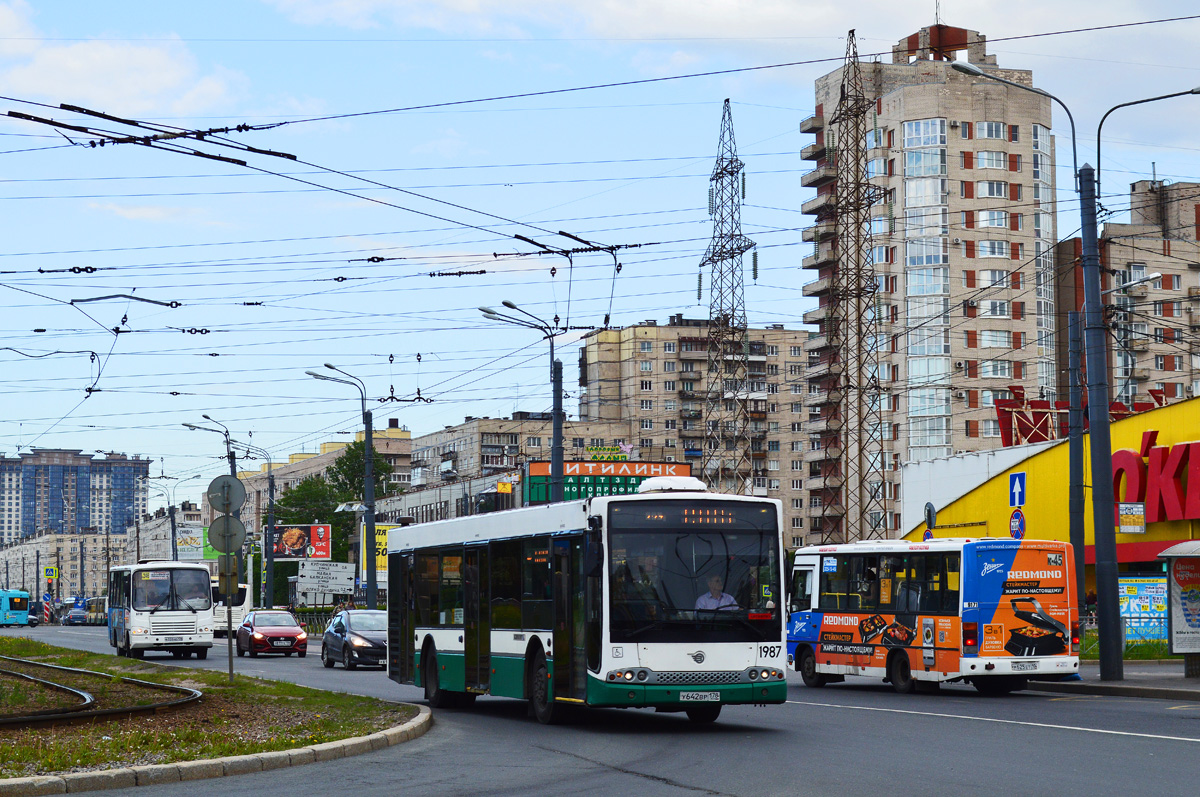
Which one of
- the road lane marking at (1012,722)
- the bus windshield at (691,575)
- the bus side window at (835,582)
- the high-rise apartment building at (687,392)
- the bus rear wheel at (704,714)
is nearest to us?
the road lane marking at (1012,722)

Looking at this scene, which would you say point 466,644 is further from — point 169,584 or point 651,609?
point 169,584

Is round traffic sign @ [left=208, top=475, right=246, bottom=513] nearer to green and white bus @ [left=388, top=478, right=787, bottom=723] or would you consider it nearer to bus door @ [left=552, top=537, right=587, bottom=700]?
green and white bus @ [left=388, top=478, right=787, bottom=723]

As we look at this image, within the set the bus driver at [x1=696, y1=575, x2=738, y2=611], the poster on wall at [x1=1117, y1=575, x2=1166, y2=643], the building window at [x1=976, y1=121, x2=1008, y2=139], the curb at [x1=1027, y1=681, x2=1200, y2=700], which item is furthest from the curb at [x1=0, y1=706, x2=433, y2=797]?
the building window at [x1=976, y1=121, x2=1008, y2=139]

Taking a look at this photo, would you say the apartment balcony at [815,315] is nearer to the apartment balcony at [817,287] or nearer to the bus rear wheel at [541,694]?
the apartment balcony at [817,287]

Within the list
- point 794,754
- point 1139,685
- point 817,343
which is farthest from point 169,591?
point 817,343

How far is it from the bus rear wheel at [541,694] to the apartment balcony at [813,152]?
87151mm

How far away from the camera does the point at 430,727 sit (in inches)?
709

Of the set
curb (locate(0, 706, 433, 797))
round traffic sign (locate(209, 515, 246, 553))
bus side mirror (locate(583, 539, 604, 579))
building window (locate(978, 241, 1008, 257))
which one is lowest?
curb (locate(0, 706, 433, 797))

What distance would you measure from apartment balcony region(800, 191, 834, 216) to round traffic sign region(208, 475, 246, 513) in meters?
81.0

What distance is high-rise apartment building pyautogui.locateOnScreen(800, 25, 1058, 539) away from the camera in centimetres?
9819

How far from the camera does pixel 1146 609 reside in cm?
3656

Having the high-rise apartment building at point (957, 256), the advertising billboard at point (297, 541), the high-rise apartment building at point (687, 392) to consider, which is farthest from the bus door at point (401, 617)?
the high-rise apartment building at point (687, 392)

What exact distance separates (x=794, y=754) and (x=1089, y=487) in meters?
39.3

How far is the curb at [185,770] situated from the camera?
37.2 feet
